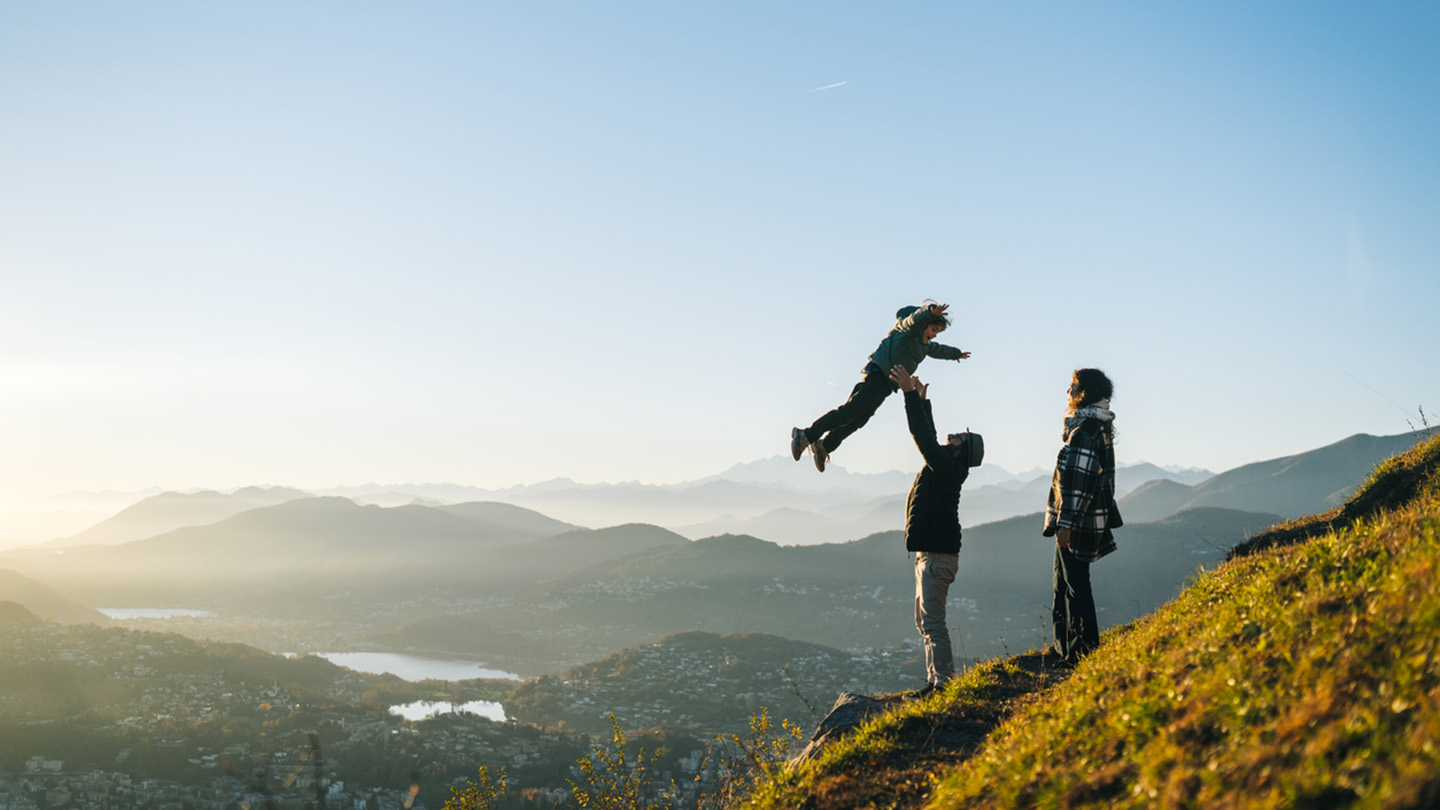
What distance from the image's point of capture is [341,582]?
132 metres

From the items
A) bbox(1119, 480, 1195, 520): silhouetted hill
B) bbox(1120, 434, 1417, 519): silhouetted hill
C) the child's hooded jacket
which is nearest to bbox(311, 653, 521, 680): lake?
the child's hooded jacket

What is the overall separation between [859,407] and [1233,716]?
19.1 ft

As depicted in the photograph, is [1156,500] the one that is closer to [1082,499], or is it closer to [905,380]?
[1082,499]

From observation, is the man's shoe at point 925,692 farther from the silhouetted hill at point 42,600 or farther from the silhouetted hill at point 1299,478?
the silhouetted hill at point 1299,478

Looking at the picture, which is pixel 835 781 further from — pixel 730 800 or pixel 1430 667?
pixel 1430 667

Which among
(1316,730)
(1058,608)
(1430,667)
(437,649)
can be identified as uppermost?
(1430,667)

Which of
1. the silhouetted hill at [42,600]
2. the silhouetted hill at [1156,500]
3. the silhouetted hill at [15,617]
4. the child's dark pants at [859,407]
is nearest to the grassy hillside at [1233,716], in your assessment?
the child's dark pants at [859,407]

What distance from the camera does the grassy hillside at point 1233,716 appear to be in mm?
2984

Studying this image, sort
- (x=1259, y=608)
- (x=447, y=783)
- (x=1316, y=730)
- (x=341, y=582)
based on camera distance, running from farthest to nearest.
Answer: (x=341, y=582) < (x=447, y=783) < (x=1259, y=608) < (x=1316, y=730)

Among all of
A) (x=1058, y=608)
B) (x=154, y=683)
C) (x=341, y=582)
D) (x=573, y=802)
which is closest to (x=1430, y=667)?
(x=1058, y=608)

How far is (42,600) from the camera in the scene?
82.8 meters

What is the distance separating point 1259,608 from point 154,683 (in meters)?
50.9

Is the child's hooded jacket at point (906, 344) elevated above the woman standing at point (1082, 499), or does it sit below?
above

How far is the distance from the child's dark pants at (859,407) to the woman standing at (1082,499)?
2171mm
